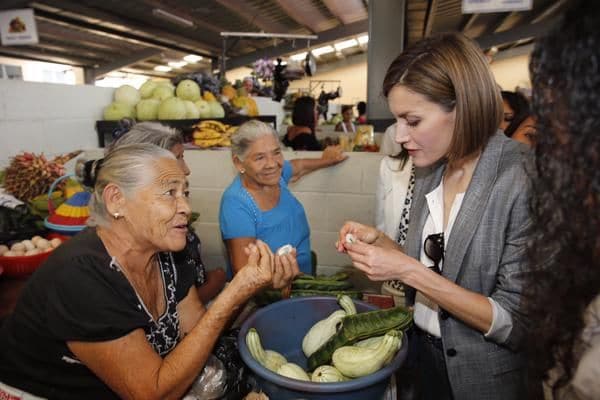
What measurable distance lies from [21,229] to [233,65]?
8.06 metres

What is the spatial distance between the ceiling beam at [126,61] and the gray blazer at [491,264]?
29.8 feet

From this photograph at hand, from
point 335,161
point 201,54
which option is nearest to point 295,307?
point 335,161

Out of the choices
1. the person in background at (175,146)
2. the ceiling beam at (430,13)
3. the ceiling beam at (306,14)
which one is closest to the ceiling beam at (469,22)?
the ceiling beam at (430,13)

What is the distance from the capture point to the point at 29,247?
90.8 inches

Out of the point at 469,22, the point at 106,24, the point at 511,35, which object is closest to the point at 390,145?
the point at 106,24

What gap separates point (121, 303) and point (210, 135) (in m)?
2.42

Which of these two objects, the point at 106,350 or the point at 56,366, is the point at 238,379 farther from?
the point at 56,366

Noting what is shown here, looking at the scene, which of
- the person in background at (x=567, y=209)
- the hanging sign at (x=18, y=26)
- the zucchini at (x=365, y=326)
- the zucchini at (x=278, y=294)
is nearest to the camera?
the person in background at (x=567, y=209)

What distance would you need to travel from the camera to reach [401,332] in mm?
1232

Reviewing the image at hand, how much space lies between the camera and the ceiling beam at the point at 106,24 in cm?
537

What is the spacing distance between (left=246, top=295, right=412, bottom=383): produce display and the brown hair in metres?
0.63

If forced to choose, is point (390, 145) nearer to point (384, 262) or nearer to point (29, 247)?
point (384, 262)

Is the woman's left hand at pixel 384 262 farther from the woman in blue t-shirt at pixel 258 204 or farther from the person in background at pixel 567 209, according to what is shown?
the woman in blue t-shirt at pixel 258 204

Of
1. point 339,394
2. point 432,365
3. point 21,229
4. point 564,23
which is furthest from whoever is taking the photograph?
point 21,229
